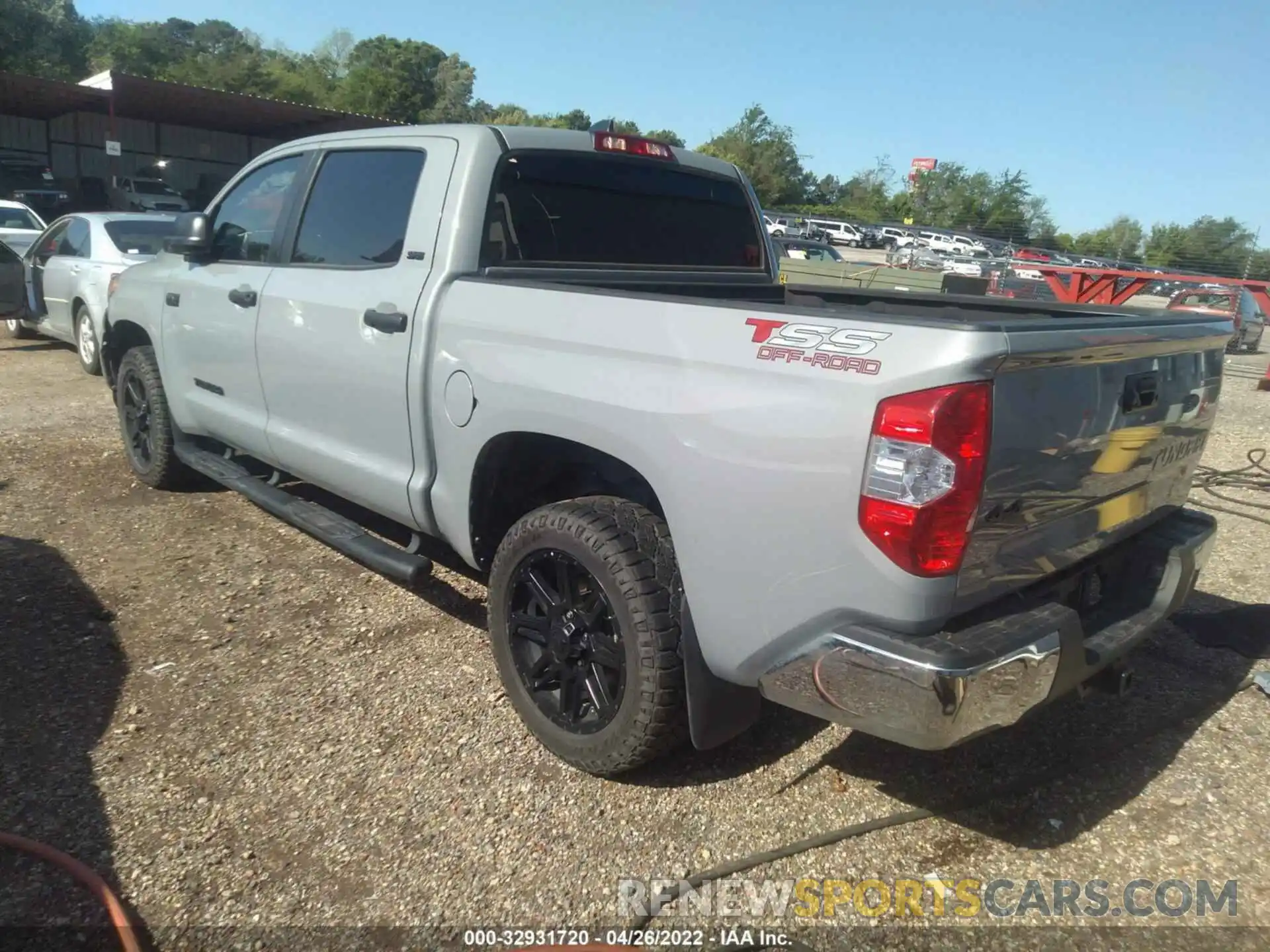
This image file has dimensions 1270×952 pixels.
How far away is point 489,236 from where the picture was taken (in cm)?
336

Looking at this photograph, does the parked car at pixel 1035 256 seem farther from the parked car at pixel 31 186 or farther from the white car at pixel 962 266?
the parked car at pixel 31 186

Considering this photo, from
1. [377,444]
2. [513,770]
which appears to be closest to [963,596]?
[513,770]

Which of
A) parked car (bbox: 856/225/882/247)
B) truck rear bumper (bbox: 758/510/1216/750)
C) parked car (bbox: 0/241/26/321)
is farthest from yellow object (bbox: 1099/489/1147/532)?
parked car (bbox: 856/225/882/247)

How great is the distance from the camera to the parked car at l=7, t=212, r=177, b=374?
837cm

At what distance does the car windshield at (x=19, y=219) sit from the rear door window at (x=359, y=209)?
10843mm

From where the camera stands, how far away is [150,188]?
26438 millimetres

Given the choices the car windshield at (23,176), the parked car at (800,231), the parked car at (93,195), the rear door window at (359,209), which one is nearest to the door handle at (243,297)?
the rear door window at (359,209)

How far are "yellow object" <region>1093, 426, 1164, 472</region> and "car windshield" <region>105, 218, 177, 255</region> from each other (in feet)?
27.1

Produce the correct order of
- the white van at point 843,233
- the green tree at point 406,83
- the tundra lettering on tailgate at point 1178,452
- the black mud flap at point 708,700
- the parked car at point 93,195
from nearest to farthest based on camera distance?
the black mud flap at point 708,700 → the tundra lettering on tailgate at point 1178,452 → the parked car at point 93,195 → the white van at point 843,233 → the green tree at point 406,83

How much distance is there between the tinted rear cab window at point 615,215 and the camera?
3479 mm

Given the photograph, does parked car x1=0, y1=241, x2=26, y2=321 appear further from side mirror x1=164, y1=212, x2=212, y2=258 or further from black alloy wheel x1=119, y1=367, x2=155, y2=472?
side mirror x1=164, y1=212, x2=212, y2=258

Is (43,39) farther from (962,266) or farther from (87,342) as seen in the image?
(87,342)

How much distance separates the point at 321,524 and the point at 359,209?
129cm

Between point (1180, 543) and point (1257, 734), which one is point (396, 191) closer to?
point (1180, 543)
